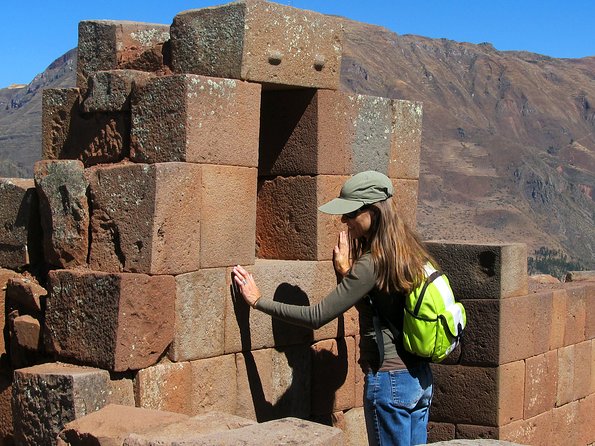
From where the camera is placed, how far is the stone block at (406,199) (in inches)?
281

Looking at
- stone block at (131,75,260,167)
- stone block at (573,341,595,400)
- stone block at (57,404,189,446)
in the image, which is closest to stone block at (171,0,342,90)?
stone block at (131,75,260,167)

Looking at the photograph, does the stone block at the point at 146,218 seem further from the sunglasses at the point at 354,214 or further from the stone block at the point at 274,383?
the sunglasses at the point at 354,214

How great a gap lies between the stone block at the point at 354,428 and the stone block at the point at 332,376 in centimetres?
11

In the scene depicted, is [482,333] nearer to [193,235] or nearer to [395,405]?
[193,235]

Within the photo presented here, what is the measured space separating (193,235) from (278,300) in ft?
2.76

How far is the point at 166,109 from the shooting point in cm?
556

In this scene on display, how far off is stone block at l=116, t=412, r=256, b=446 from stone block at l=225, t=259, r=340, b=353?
1.22m

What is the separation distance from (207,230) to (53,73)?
453 feet

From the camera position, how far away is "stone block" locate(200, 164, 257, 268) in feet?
18.8

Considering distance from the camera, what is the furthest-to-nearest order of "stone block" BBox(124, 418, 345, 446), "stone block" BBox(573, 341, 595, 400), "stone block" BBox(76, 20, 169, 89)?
"stone block" BBox(573, 341, 595, 400), "stone block" BBox(76, 20, 169, 89), "stone block" BBox(124, 418, 345, 446)

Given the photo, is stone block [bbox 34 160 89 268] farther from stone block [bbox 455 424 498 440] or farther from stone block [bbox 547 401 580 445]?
stone block [bbox 547 401 580 445]

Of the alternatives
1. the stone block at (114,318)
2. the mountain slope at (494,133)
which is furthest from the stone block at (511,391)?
the mountain slope at (494,133)

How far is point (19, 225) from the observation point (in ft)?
20.5

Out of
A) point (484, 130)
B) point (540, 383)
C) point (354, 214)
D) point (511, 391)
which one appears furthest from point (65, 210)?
point (484, 130)
